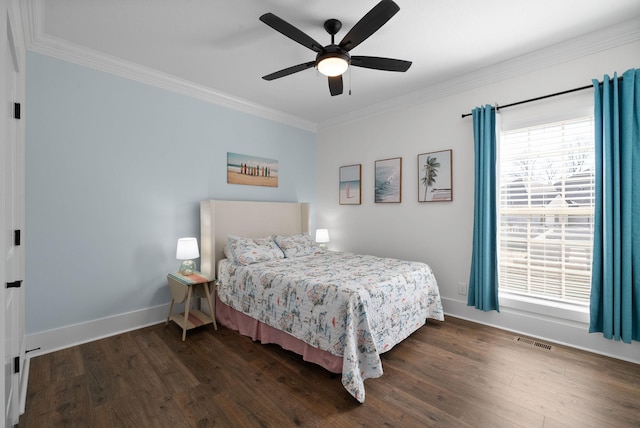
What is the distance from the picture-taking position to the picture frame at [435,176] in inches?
133

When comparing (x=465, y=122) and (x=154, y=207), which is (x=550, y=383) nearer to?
(x=465, y=122)

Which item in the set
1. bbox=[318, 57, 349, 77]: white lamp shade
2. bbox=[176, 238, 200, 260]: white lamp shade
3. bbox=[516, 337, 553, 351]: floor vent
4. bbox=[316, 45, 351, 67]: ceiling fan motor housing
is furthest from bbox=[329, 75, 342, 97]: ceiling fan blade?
bbox=[516, 337, 553, 351]: floor vent

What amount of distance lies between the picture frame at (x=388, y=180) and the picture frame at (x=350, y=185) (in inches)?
12.2

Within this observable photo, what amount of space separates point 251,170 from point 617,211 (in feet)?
12.5

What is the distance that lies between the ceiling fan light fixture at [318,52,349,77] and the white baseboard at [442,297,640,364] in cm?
280

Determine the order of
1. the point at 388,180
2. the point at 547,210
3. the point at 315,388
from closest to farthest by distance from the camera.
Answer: the point at 315,388
the point at 547,210
the point at 388,180

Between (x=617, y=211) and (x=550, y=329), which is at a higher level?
(x=617, y=211)

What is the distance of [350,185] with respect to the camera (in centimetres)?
443

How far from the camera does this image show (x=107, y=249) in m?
2.84

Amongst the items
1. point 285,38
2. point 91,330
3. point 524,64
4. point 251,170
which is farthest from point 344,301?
point 524,64

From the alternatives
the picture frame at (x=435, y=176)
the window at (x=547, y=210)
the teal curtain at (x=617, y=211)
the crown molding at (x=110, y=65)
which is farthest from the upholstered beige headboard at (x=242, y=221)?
the teal curtain at (x=617, y=211)

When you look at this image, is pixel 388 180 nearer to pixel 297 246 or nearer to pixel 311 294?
pixel 297 246

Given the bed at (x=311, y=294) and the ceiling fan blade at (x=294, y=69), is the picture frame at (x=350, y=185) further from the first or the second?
the ceiling fan blade at (x=294, y=69)

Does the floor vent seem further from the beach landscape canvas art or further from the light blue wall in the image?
the light blue wall
